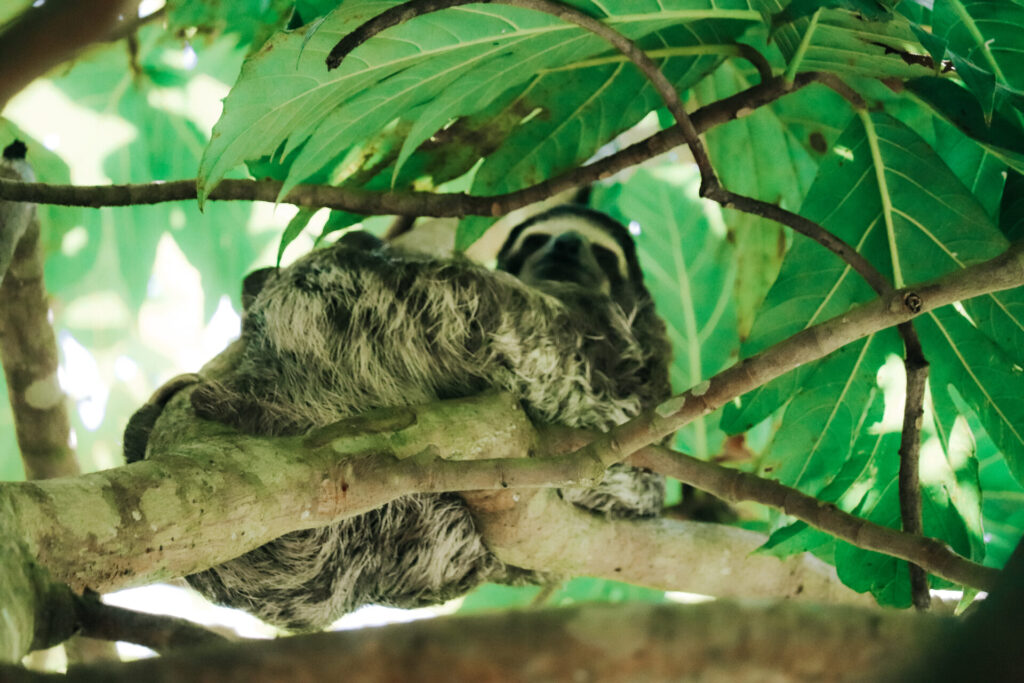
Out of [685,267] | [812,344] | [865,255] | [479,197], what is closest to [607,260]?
[685,267]

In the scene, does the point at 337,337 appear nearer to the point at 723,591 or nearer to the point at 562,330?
the point at 562,330

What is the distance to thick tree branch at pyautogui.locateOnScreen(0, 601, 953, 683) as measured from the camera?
48 cm

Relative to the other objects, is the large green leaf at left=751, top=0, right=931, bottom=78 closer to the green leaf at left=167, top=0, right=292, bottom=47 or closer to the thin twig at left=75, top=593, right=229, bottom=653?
the green leaf at left=167, top=0, right=292, bottom=47

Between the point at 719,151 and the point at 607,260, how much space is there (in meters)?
0.89

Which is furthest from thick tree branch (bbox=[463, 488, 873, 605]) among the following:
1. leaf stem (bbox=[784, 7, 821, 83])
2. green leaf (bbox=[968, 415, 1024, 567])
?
leaf stem (bbox=[784, 7, 821, 83])

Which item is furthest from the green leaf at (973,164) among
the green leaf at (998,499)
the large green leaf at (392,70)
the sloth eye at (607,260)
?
the sloth eye at (607,260)

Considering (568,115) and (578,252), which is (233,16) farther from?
(578,252)

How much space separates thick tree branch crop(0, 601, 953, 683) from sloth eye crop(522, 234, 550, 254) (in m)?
3.38

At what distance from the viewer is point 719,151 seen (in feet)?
9.96

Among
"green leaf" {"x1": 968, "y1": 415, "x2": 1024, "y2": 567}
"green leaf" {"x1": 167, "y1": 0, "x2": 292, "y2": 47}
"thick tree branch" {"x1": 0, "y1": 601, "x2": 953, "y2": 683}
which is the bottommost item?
"green leaf" {"x1": 968, "y1": 415, "x2": 1024, "y2": 567}

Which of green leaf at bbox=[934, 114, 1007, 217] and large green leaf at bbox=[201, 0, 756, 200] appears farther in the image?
green leaf at bbox=[934, 114, 1007, 217]

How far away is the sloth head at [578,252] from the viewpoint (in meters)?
3.51

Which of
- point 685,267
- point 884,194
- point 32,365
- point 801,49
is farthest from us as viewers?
point 685,267

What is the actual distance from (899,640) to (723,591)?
2.48 metres
